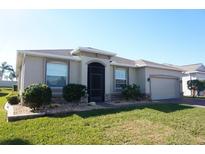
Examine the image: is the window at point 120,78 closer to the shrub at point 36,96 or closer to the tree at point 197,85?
the shrub at point 36,96

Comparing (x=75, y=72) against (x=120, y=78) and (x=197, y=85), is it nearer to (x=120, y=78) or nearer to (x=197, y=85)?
(x=120, y=78)

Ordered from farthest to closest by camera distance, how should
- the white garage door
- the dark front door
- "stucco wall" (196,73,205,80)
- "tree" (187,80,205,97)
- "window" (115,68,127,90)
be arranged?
"stucco wall" (196,73,205,80) → "tree" (187,80,205,97) → the white garage door → "window" (115,68,127,90) → the dark front door

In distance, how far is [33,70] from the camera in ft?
40.2

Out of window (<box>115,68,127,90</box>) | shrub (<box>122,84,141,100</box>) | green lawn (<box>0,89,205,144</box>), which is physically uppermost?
window (<box>115,68,127,90</box>)

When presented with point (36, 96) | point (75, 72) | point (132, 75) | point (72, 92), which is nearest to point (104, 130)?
point (36, 96)

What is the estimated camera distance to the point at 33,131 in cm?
677

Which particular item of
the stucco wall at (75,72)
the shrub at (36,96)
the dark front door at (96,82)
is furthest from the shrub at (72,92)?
the shrub at (36,96)

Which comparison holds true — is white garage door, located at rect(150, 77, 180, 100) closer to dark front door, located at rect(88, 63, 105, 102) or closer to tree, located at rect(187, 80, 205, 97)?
tree, located at rect(187, 80, 205, 97)

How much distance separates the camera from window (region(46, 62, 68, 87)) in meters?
12.9

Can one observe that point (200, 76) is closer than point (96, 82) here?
No

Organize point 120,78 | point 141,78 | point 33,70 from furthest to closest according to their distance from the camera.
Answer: point 141,78 → point 120,78 → point 33,70

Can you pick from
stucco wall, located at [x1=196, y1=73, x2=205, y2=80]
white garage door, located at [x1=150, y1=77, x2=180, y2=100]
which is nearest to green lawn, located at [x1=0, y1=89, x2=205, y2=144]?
white garage door, located at [x1=150, y1=77, x2=180, y2=100]

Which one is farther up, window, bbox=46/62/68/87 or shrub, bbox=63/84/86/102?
window, bbox=46/62/68/87
